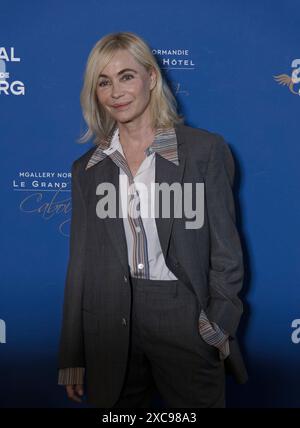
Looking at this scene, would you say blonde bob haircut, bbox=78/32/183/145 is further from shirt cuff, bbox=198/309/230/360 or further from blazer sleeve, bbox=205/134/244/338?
shirt cuff, bbox=198/309/230/360

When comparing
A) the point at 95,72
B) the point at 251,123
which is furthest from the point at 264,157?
the point at 95,72

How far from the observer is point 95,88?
75.7 inches

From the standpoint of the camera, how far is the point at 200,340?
1.85 m

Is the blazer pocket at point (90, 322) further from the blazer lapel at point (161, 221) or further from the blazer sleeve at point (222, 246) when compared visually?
the blazer sleeve at point (222, 246)

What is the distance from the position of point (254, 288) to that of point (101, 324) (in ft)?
2.35

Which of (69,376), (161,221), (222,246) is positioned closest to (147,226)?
(161,221)

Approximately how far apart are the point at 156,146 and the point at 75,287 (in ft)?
1.88

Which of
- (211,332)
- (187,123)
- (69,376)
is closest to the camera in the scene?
(211,332)

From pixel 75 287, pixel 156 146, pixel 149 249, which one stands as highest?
pixel 156 146

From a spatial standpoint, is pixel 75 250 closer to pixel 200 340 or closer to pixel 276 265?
pixel 200 340

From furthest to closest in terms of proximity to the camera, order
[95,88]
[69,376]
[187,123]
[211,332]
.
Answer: [187,123]
[69,376]
[95,88]
[211,332]

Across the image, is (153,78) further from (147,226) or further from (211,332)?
(211,332)

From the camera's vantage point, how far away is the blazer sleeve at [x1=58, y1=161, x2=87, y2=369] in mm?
1974

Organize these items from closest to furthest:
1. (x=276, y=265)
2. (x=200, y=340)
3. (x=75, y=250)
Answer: (x=200, y=340) → (x=75, y=250) → (x=276, y=265)
